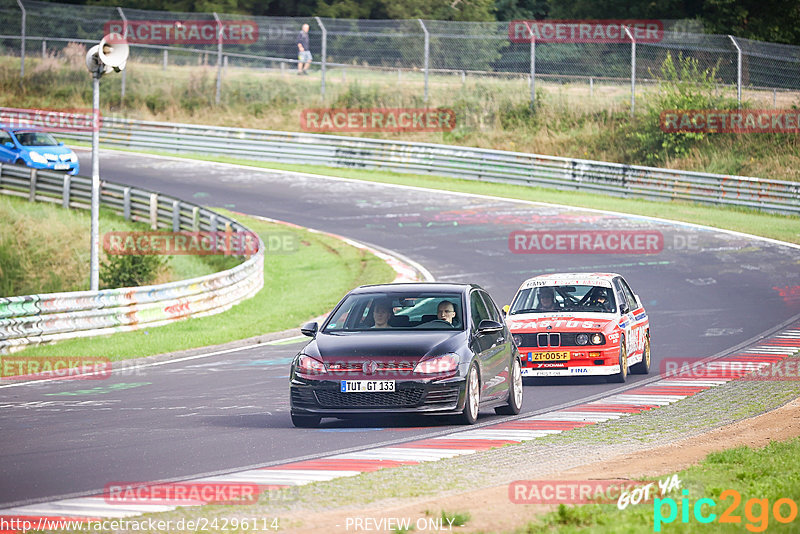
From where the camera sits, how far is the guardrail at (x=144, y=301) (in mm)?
18766

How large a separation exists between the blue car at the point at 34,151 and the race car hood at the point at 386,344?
29.9m

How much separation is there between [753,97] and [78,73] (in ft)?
97.4

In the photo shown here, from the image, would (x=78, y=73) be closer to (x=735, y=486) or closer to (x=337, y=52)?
→ (x=337, y=52)

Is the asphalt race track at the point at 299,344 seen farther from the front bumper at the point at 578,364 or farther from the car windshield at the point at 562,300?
the car windshield at the point at 562,300

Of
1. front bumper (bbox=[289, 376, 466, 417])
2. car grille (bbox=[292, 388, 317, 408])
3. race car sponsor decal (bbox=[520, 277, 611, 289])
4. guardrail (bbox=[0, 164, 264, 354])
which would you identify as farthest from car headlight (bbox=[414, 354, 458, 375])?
guardrail (bbox=[0, 164, 264, 354])

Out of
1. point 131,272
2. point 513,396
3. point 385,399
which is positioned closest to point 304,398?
point 385,399

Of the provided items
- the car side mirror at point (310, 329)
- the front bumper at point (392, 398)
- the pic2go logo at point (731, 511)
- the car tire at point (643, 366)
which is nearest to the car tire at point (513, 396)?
the front bumper at point (392, 398)

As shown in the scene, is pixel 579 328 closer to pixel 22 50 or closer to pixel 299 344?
pixel 299 344

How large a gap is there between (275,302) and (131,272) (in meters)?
3.99

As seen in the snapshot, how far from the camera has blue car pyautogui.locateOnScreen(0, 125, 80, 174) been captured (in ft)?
132

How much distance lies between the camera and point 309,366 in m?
11.9

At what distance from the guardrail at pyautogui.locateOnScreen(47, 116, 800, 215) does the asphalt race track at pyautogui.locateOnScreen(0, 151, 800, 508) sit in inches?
78.0

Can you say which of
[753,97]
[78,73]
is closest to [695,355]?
[753,97]

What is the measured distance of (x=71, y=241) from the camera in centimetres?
3241
